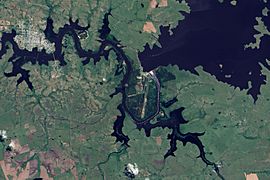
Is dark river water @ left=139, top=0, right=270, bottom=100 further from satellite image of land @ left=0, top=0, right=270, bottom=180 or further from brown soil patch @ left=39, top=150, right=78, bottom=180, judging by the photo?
brown soil patch @ left=39, top=150, right=78, bottom=180

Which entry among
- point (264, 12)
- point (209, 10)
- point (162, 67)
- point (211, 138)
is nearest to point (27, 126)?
point (162, 67)

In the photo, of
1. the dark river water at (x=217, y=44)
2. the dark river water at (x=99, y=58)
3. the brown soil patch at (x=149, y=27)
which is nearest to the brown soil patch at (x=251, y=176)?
the dark river water at (x=99, y=58)

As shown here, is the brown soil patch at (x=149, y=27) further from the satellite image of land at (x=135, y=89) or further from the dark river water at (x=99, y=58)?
the dark river water at (x=99, y=58)

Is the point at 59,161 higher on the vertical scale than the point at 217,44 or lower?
lower

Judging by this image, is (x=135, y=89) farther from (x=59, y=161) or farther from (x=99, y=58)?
(x=59, y=161)

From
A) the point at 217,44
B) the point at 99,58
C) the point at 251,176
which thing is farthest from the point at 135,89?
the point at 251,176

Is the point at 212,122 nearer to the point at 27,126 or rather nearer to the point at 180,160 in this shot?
the point at 180,160
